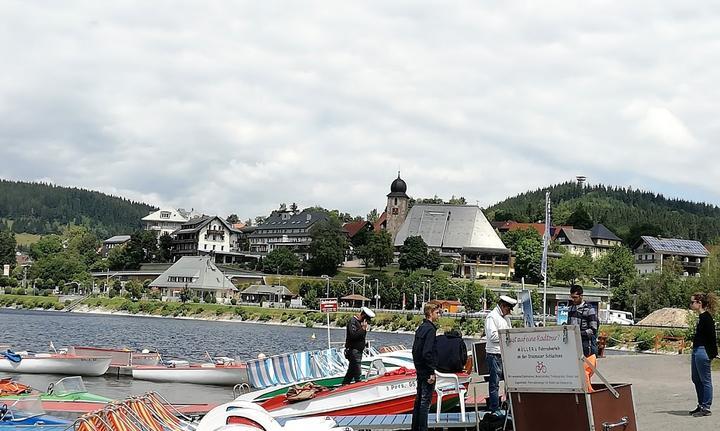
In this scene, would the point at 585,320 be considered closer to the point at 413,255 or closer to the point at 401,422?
the point at 401,422

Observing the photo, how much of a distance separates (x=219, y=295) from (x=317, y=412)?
464 feet

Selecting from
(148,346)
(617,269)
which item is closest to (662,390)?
(148,346)

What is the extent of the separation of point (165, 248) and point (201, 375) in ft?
533

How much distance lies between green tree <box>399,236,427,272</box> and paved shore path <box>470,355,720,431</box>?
13936cm

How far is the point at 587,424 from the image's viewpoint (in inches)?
424

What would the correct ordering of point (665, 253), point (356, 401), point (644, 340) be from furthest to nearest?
1. point (665, 253)
2. point (644, 340)
3. point (356, 401)

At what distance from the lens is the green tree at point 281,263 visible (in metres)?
171

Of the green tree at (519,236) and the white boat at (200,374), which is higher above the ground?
the green tree at (519,236)

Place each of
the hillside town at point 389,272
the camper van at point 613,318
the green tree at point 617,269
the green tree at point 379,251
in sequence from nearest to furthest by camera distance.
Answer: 1. the camper van at point 613,318
2. the hillside town at point 389,272
3. the green tree at point 617,269
4. the green tree at point 379,251

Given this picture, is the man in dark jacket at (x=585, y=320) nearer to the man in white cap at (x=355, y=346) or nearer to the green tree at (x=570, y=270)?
the man in white cap at (x=355, y=346)

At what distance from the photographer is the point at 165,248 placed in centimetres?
19088

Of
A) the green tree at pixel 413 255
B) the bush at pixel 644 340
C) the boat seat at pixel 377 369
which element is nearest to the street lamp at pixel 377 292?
the green tree at pixel 413 255

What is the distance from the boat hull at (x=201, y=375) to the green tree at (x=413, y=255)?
140100 millimetres

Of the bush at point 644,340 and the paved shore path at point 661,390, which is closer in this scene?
the paved shore path at point 661,390
